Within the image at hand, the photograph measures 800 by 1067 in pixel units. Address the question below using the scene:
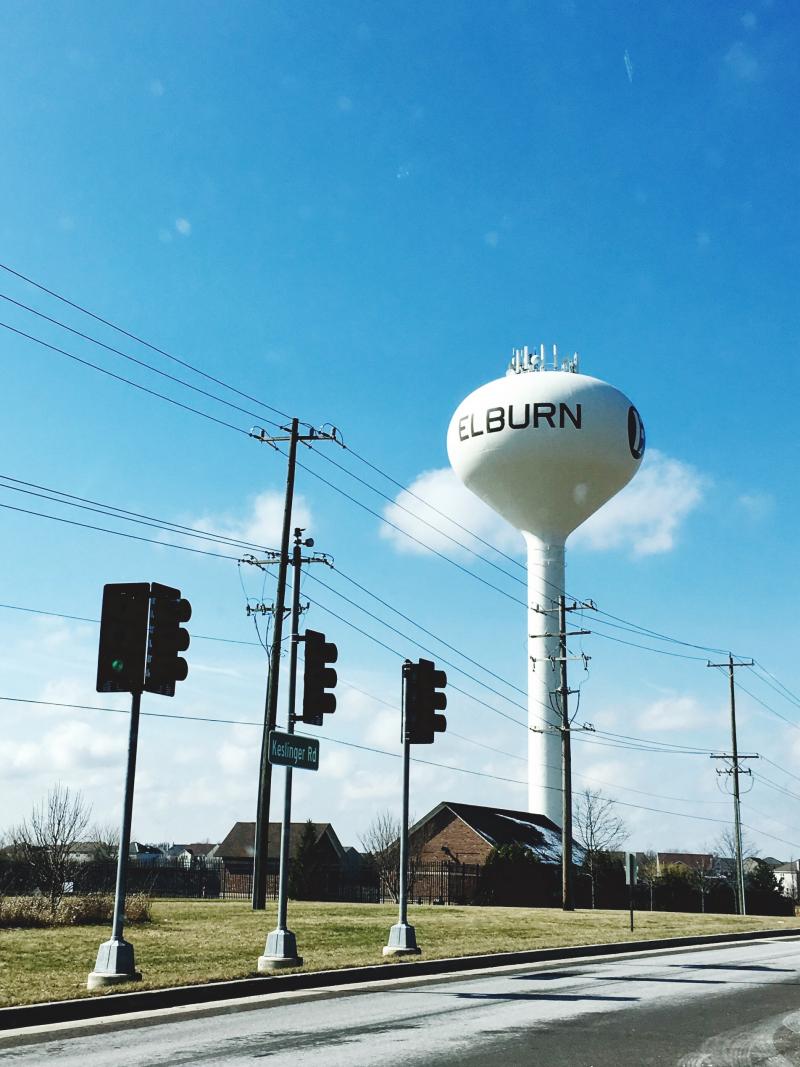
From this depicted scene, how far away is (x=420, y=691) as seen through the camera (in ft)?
61.2

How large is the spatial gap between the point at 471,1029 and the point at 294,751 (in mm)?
6488

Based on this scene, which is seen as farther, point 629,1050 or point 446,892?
point 446,892

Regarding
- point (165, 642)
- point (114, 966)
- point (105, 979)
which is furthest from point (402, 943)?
point (165, 642)

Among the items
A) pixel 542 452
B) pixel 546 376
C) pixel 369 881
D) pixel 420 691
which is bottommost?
pixel 369 881

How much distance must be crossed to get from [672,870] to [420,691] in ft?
184

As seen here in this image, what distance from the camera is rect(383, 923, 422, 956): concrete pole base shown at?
17.4 metres

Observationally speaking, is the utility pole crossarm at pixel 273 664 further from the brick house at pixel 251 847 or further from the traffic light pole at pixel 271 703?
the brick house at pixel 251 847

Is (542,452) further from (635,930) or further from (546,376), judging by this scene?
(635,930)

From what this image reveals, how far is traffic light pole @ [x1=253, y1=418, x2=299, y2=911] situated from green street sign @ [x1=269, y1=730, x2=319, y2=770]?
11943 mm

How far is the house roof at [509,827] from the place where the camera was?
2137 inches

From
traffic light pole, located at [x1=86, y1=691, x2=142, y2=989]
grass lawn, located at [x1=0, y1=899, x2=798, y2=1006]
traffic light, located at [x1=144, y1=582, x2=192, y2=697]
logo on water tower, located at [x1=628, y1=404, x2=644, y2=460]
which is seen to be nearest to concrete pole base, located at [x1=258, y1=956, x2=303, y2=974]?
grass lawn, located at [x1=0, y1=899, x2=798, y2=1006]

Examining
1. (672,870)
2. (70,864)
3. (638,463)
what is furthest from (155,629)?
(672,870)

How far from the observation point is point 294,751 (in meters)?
16.3

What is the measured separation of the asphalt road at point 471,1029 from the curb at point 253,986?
1.73ft
